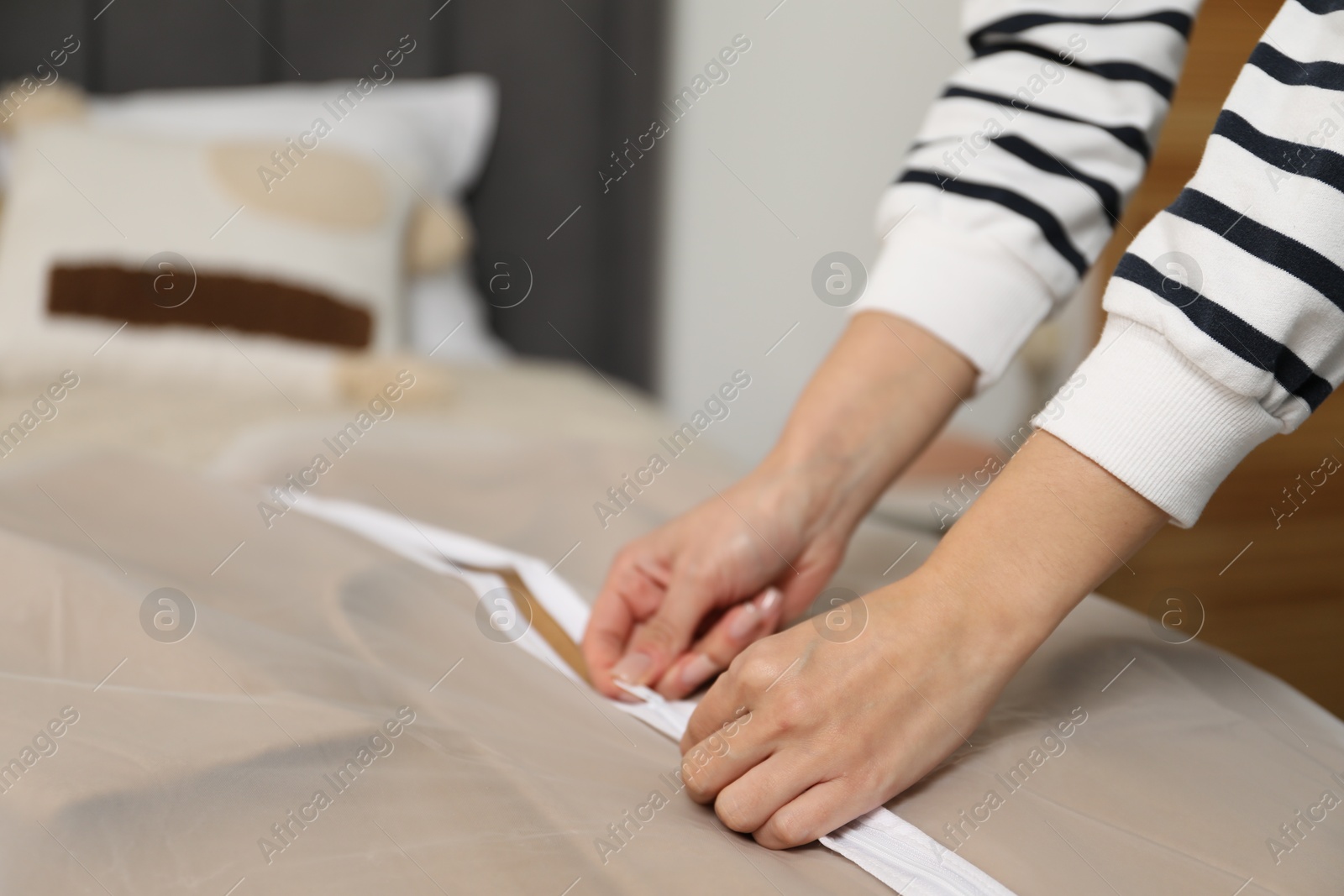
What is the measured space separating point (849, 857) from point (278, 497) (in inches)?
21.7

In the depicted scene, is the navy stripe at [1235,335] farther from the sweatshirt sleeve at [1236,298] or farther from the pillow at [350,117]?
the pillow at [350,117]

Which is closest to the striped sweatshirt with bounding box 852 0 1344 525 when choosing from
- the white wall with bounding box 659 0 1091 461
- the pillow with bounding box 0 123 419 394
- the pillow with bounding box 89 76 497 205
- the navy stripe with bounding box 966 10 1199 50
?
the navy stripe with bounding box 966 10 1199 50

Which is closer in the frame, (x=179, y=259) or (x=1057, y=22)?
(x=1057, y=22)

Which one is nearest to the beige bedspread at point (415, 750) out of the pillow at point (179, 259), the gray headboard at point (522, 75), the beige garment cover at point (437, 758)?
the beige garment cover at point (437, 758)

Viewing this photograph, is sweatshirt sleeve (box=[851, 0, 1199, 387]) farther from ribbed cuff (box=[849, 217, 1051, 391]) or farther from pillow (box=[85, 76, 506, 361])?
pillow (box=[85, 76, 506, 361])

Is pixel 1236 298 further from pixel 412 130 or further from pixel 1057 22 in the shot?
pixel 412 130

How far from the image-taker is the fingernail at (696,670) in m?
0.57

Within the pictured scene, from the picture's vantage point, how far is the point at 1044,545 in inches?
17.1

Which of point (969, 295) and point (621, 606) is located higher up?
point (969, 295)

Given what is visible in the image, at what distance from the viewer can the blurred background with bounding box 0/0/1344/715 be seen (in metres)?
1.68

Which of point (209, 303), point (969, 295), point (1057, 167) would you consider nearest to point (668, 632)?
point (969, 295)

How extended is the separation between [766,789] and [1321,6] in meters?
0.42

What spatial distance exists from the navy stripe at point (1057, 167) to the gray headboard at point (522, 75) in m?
1.37

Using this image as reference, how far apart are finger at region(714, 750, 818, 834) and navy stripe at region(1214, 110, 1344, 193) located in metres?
0.32
